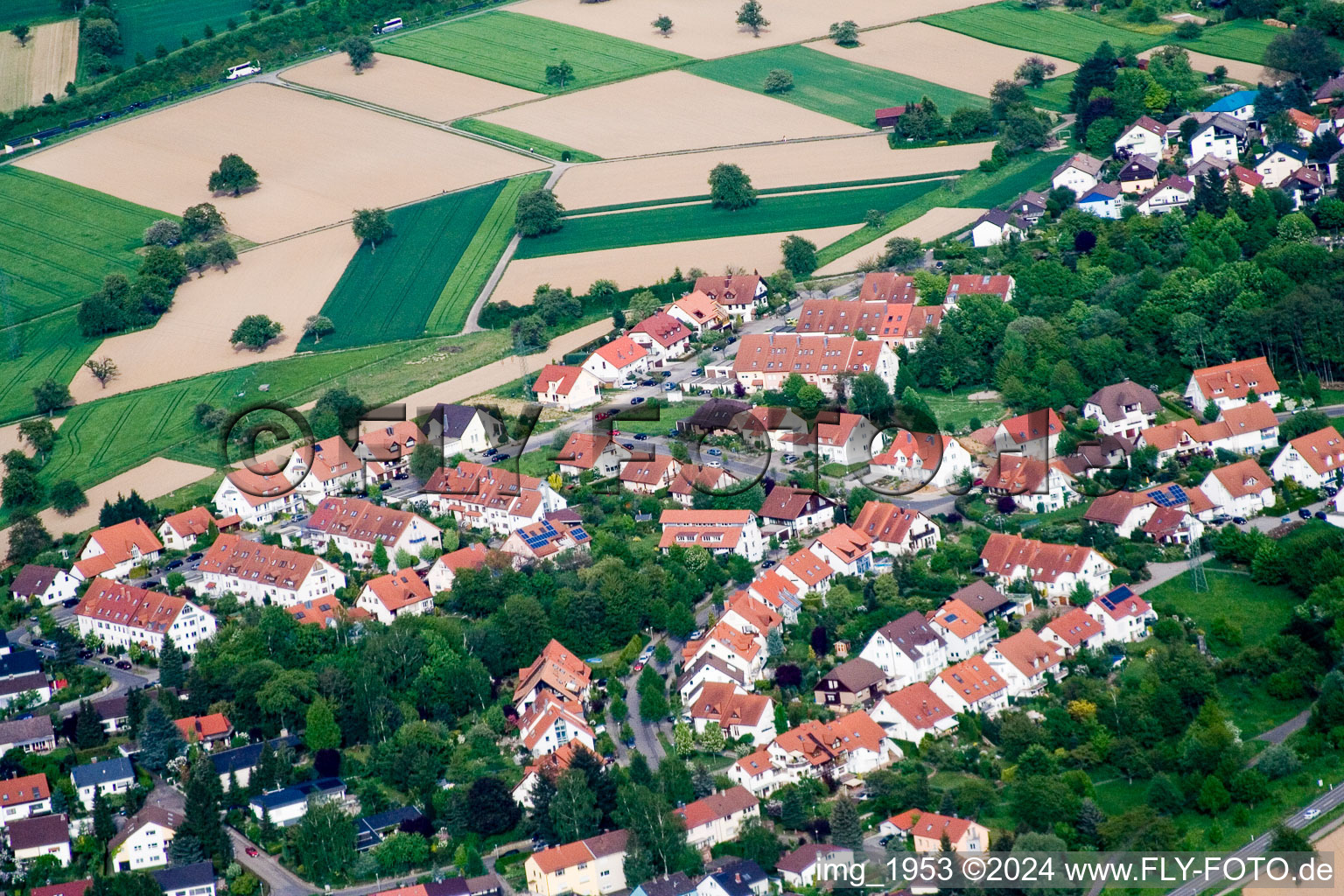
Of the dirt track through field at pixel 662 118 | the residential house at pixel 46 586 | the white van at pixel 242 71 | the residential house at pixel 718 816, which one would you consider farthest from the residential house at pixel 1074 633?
the white van at pixel 242 71

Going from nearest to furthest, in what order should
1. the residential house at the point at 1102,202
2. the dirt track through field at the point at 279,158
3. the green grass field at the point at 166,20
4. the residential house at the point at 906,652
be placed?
the residential house at the point at 906,652, the residential house at the point at 1102,202, the dirt track through field at the point at 279,158, the green grass field at the point at 166,20

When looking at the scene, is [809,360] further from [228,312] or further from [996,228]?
[228,312]

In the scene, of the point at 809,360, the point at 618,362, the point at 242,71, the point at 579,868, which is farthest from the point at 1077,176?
the point at 242,71

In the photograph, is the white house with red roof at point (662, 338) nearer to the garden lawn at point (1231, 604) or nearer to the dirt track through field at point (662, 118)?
the dirt track through field at point (662, 118)

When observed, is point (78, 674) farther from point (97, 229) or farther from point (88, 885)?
point (97, 229)

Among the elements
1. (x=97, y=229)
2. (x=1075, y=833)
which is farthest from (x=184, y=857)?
(x=97, y=229)

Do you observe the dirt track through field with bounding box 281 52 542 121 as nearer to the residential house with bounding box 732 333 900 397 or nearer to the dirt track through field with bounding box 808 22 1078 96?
the dirt track through field with bounding box 808 22 1078 96
